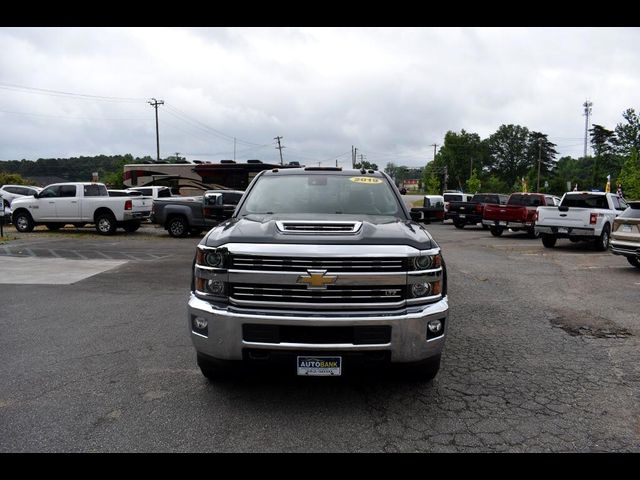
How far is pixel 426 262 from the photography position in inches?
144

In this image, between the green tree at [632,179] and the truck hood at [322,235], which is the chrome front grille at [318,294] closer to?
the truck hood at [322,235]

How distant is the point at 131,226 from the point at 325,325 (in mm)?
18189

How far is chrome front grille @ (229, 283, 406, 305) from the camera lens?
3.52m

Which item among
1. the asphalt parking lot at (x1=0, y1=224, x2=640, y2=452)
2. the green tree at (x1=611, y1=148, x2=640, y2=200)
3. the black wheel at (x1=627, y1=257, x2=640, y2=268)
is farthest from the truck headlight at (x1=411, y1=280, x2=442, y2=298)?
Answer: the green tree at (x1=611, y1=148, x2=640, y2=200)

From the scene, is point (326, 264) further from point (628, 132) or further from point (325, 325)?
point (628, 132)

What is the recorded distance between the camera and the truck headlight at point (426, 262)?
3.61 metres

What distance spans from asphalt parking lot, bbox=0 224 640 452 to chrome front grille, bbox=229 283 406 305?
35.1 inches

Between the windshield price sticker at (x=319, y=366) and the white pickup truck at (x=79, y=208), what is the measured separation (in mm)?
16293

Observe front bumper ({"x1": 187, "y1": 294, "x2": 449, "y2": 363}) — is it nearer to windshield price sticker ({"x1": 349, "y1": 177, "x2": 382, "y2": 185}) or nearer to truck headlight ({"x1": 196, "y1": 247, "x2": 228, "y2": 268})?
truck headlight ({"x1": 196, "y1": 247, "x2": 228, "y2": 268})

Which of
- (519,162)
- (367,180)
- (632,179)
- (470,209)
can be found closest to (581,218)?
(470,209)

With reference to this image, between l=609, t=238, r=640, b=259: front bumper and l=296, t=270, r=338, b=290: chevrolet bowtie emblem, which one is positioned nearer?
l=296, t=270, r=338, b=290: chevrolet bowtie emblem

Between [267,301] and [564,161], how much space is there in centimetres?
17056
